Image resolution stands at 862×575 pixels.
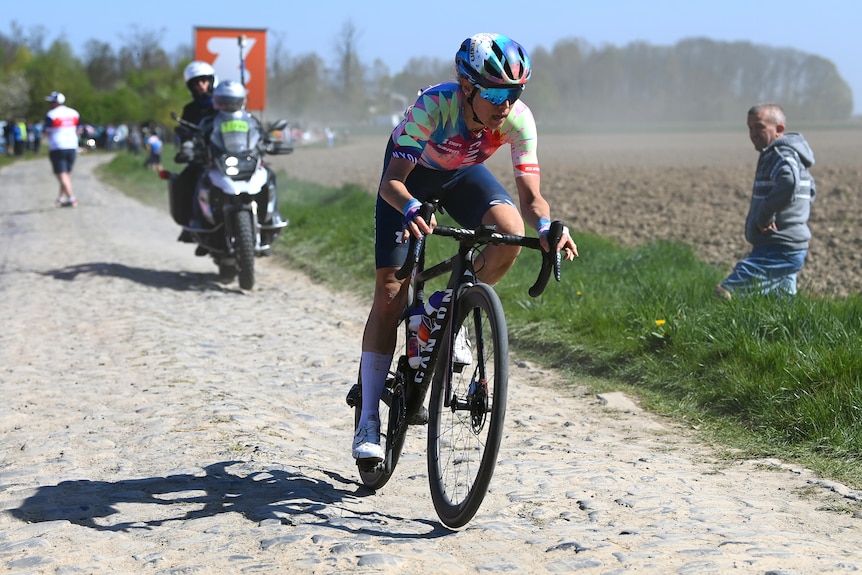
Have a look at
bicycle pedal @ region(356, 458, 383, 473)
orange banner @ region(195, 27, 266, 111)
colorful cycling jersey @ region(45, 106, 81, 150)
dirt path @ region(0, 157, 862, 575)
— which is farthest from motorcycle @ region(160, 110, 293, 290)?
orange banner @ region(195, 27, 266, 111)

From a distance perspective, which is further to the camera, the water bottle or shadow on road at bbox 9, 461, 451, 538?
the water bottle

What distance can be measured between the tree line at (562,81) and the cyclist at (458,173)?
111646 millimetres

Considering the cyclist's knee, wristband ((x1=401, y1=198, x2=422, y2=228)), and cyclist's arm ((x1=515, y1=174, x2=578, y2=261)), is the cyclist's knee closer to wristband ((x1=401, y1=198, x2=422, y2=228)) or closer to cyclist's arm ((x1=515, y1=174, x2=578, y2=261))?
cyclist's arm ((x1=515, y1=174, x2=578, y2=261))

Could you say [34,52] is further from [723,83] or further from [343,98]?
[723,83]

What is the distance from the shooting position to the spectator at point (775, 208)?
28.3 feet

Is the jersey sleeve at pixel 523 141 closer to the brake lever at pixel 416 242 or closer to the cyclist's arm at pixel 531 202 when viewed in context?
the cyclist's arm at pixel 531 202

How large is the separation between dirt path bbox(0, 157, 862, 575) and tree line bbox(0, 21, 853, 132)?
357 ft

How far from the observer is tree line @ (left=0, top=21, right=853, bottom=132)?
4870 inches

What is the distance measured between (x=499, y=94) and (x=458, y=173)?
66cm

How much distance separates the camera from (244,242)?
11.8m

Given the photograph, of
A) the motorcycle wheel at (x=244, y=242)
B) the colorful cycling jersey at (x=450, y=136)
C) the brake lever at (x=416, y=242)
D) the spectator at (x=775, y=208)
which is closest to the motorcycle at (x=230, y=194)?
the motorcycle wheel at (x=244, y=242)

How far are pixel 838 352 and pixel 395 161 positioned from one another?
3.42 metres

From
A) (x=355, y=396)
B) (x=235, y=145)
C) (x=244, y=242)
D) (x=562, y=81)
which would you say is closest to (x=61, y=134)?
(x=235, y=145)

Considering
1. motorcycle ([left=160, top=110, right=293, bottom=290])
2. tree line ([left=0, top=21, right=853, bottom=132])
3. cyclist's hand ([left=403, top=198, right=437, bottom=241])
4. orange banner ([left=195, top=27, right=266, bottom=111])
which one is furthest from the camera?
tree line ([left=0, top=21, right=853, bottom=132])
